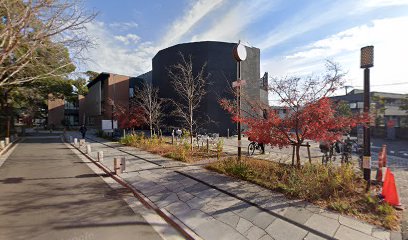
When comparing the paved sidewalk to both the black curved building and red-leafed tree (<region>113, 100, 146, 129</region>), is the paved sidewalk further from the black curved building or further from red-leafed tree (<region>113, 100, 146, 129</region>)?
the black curved building

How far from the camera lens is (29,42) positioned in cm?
820

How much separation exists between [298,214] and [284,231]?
2.52 feet

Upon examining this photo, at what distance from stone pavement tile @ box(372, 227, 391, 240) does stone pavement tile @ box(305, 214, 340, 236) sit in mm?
568

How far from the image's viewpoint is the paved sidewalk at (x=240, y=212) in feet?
14.8

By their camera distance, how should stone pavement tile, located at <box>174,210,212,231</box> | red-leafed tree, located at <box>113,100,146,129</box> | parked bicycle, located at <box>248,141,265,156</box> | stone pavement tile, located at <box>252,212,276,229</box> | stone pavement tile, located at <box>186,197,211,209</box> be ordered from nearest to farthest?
stone pavement tile, located at <box>252,212,276,229</box> → stone pavement tile, located at <box>174,210,212,231</box> → stone pavement tile, located at <box>186,197,211,209</box> → parked bicycle, located at <box>248,141,265,156</box> → red-leafed tree, located at <box>113,100,146,129</box>

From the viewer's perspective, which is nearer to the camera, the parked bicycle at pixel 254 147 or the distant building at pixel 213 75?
the parked bicycle at pixel 254 147

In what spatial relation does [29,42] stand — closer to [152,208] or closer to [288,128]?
[152,208]

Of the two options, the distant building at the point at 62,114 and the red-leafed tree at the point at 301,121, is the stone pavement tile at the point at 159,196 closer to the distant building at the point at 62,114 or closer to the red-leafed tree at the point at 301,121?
the red-leafed tree at the point at 301,121

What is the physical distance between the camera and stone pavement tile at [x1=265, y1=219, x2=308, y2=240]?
4.39m

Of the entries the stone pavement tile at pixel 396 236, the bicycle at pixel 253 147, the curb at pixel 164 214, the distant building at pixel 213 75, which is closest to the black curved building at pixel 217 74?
the distant building at pixel 213 75

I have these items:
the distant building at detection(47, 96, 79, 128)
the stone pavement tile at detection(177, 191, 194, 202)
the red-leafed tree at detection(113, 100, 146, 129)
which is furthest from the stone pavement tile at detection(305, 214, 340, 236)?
the distant building at detection(47, 96, 79, 128)

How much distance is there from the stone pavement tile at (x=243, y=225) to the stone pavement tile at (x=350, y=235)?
4.94 ft

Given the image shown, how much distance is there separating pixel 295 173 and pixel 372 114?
101 inches

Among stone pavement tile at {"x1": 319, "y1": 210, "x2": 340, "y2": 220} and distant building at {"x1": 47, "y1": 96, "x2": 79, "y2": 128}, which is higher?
distant building at {"x1": 47, "y1": 96, "x2": 79, "y2": 128}
